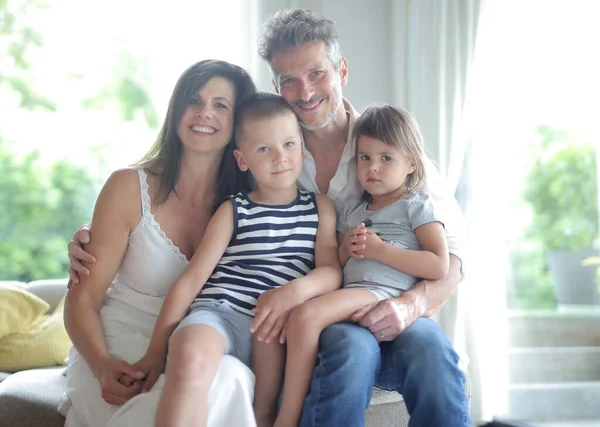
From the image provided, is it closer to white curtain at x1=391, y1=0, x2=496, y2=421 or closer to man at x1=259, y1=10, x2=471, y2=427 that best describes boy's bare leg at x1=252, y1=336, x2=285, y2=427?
man at x1=259, y1=10, x2=471, y2=427

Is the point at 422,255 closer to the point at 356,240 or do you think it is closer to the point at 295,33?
the point at 356,240

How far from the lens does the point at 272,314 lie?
65.3 inches

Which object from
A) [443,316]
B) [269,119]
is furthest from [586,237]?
[269,119]

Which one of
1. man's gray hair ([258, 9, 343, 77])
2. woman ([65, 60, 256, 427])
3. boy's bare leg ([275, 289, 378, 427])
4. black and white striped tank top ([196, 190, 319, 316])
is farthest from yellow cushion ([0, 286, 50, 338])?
boy's bare leg ([275, 289, 378, 427])

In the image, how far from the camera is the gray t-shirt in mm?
1799

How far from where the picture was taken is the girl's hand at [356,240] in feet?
5.86

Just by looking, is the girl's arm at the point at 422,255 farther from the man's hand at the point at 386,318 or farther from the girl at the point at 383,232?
the man's hand at the point at 386,318

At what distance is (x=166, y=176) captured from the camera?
199 cm

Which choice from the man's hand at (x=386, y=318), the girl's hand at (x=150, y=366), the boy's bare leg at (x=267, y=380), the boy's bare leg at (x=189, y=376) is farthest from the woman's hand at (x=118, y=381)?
the man's hand at (x=386, y=318)

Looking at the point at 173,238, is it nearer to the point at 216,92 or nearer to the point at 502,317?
the point at 216,92

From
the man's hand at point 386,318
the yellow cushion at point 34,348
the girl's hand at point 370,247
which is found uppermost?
the girl's hand at point 370,247

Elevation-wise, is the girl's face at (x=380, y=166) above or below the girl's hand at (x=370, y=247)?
above

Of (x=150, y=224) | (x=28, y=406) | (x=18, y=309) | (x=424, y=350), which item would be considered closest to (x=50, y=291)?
(x=18, y=309)

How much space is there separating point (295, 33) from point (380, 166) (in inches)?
19.5
